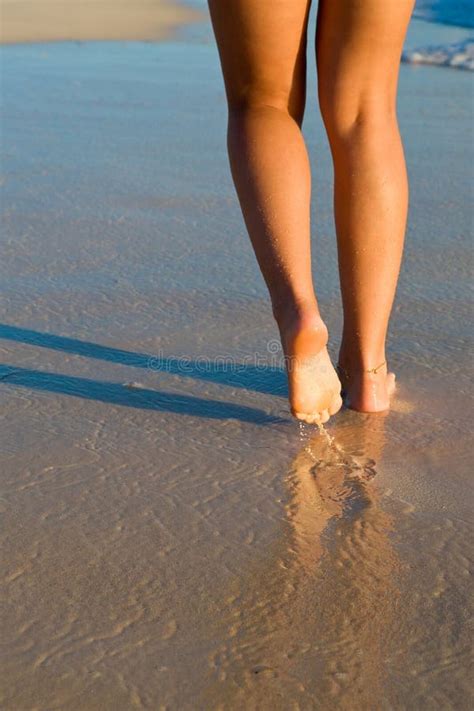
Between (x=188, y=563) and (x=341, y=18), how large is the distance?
92 cm

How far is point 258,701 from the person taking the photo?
1104 mm

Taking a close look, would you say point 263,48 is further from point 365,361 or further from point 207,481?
point 207,481

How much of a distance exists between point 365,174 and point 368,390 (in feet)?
1.19

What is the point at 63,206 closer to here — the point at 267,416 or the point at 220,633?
the point at 267,416

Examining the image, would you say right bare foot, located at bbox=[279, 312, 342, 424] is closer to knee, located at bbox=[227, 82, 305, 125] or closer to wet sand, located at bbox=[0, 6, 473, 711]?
wet sand, located at bbox=[0, 6, 473, 711]

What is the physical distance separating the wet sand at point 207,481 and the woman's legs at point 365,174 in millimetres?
135

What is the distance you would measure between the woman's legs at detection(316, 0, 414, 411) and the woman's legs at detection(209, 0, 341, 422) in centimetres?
6

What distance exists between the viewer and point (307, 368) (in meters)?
1.68

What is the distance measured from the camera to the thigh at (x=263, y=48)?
1715mm

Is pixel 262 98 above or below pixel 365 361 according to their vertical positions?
above

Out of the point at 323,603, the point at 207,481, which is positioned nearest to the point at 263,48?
the point at 207,481

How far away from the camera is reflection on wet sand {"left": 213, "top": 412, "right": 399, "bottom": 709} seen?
113 centimetres

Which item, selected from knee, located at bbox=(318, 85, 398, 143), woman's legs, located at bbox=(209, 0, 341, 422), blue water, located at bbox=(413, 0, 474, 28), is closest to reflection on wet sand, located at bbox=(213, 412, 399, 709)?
woman's legs, located at bbox=(209, 0, 341, 422)

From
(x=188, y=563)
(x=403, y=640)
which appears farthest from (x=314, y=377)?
(x=403, y=640)
